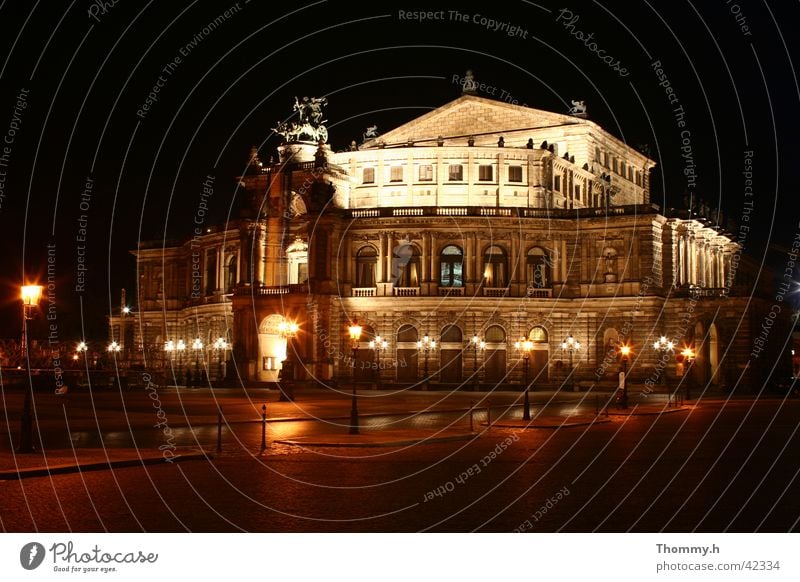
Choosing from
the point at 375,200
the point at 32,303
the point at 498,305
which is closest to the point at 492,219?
the point at 498,305

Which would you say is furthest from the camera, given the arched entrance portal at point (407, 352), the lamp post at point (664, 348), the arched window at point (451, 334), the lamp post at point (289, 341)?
the arched window at point (451, 334)

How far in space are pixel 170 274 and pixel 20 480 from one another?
3461 inches

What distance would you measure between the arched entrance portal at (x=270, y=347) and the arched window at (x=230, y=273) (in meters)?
9.93

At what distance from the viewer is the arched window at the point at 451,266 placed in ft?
279

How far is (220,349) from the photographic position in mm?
92438

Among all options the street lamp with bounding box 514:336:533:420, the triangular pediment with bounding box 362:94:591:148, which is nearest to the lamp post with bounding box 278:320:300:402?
the street lamp with bounding box 514:336:533:420

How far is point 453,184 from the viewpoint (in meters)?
91.2

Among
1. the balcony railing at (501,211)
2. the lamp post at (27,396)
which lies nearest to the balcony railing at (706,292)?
the balcony railing at (501,211)

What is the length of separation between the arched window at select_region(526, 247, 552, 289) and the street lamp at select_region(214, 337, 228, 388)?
27.5 metres

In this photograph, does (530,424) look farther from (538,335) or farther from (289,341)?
(538,335)

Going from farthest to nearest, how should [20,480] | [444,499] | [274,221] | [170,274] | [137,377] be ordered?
[170,274], [274,221], [137,377], [20,480], [444,499]

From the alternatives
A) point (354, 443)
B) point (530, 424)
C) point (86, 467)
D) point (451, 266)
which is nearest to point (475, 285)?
point (451, 266)

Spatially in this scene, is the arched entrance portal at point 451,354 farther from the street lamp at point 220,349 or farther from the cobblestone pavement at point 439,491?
the cobblestone pavement at point 439,491

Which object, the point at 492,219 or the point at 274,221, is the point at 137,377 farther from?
the point at 492,219
